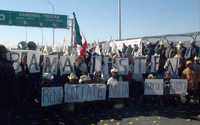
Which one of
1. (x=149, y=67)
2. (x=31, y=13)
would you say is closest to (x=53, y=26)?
(x=31, y=13)

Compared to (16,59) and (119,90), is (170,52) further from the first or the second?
(16,59)

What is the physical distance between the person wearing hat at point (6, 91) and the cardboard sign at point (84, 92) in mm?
6810

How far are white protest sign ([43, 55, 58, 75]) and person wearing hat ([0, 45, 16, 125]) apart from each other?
8359mm

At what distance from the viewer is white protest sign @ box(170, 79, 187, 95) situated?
16719 millimetres

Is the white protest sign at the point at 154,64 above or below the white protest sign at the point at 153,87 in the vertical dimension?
above

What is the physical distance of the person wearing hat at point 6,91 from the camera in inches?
286

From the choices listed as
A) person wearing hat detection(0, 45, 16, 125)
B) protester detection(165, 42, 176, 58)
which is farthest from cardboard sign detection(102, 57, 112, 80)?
person wearing hat detection(0, 45, 16, 125)

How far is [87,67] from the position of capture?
1698 centimetres

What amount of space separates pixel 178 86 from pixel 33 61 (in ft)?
17.6

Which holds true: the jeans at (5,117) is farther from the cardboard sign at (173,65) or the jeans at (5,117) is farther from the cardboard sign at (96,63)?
the cardboard sign at (173,65)

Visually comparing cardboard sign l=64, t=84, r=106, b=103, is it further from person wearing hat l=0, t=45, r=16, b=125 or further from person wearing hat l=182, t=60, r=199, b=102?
person wearing hat l=0, t=45, r=16, b=125

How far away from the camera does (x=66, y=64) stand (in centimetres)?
1647

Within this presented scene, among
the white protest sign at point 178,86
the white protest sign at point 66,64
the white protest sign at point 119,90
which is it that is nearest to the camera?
the white protest sign at point 119,90

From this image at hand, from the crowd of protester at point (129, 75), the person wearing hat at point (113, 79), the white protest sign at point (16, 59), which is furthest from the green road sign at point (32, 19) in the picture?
the person wearing hat at point (113, 79)
